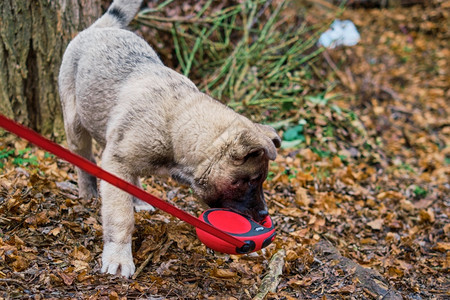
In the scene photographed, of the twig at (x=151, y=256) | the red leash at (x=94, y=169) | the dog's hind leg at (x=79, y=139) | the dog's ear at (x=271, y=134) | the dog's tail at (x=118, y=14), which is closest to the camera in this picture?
the red leash at (x=94, y=169)

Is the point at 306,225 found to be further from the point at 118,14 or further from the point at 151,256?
the point at 118,14

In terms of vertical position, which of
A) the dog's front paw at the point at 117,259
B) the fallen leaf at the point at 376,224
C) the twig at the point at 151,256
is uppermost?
the dog's front paw at the point at 117,259

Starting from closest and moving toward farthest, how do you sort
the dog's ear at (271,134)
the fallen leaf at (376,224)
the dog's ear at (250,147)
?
the dog's ear at (250,147)
the dog's ear at (271,134)
the fallen leaf at (376,224)

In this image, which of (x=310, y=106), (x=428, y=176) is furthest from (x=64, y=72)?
(x=428, y=176)

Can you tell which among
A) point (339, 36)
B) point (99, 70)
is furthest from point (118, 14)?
point (339, 36)

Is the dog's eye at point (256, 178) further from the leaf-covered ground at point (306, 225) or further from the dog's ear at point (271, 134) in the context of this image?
the leaf-covered ground at point (306, 225)

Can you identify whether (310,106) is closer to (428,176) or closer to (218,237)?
(428,176)

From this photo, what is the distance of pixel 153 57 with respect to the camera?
15.3 ft

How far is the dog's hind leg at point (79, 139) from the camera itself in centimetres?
483

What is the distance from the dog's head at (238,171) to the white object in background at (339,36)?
249 inches

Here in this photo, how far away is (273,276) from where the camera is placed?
381 cm

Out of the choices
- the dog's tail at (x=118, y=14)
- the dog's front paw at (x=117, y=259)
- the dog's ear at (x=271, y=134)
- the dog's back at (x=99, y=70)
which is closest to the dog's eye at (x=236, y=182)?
the dog's ear at (x=271, y=134)

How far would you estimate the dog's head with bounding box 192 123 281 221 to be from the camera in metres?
3.57

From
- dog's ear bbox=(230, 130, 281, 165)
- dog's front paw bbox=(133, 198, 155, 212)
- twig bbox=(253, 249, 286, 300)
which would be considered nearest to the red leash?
twig bbox=(253, 249, 286, 300)
